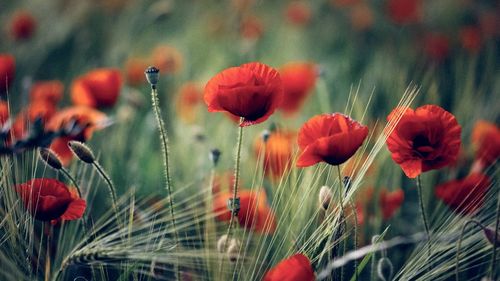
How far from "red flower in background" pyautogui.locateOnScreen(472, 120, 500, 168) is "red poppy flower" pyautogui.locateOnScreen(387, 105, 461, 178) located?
0.89 feet

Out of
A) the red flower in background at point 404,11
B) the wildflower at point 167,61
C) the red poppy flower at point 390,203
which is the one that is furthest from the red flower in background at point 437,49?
the red poppy flower at point 390,203

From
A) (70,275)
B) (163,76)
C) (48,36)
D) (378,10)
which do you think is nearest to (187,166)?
(70,275)

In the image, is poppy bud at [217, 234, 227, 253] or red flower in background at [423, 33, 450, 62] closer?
poppy bud at [217, 234, 227, 253]

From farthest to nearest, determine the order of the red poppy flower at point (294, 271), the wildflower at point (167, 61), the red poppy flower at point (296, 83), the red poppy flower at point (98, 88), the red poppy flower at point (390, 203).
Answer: the wildflower at point (167, 61), the red poppy flower at point (296, 83), the red poppy flower at point (98, 88), the red poppy flower at point (390, 203), the red poppy flower at point (294, 271)

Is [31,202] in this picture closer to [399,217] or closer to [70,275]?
[70,275]

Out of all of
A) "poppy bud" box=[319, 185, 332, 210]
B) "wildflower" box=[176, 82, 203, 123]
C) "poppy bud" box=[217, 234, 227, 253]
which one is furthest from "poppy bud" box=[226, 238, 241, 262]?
"wildflower" box=[176, 82, 203, 123]

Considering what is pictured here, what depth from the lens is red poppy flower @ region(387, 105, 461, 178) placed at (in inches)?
27.2

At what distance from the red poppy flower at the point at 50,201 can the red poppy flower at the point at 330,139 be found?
0.28 meters

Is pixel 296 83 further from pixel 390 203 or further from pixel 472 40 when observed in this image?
pixel 472 40

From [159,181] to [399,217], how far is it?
18.0 inches

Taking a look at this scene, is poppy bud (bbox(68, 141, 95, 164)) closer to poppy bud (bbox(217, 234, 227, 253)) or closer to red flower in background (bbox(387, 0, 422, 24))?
poppy bud (bbox(217, 234, 227, 253))

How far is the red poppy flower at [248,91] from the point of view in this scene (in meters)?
0.69

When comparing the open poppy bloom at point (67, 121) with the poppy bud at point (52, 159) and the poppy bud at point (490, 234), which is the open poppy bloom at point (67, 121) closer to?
the poppy bud at point (52, 159)

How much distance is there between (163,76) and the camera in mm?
1848
